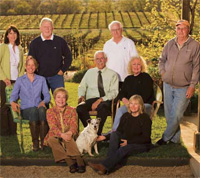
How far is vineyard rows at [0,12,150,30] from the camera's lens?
43.7 feet

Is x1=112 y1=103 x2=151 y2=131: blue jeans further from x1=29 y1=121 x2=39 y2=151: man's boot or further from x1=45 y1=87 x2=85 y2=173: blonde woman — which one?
x1=29 y1=121 x2=39 y2=151: man's boot

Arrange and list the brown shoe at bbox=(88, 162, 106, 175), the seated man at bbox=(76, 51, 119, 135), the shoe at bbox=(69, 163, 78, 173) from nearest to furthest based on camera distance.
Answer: the brown shoe at bbox=(88, 162, 106, 175)
the shoe at bbox=(69, 163, 78, 173)
the seated man at bbox=(76, 51, 119, 135)

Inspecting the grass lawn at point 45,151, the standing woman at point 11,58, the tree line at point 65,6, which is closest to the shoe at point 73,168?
the grass lawn at point 45,151

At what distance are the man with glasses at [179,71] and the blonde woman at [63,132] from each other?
1308 millimetres

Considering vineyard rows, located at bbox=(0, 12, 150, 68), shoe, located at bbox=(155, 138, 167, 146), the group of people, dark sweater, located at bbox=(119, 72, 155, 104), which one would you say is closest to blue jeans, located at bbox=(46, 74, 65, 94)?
the group of people

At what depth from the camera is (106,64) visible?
592 centimetres

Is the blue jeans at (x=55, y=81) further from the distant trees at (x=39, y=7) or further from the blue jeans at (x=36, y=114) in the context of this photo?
the distant trees at (x=39, y=7)

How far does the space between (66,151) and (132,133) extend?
0.83 meters

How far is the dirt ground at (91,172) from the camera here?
464 cm

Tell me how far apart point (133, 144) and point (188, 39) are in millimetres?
1523

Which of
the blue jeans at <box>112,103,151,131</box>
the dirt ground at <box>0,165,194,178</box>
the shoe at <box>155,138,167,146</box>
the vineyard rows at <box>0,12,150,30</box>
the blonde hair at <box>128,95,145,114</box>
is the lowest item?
the dirt ground at <box>0,165,194,178</box>

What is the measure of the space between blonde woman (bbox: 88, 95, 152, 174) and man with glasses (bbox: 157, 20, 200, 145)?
23.0 inches

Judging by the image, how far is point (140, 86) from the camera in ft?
17.8

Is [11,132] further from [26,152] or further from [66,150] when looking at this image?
[66,150]
